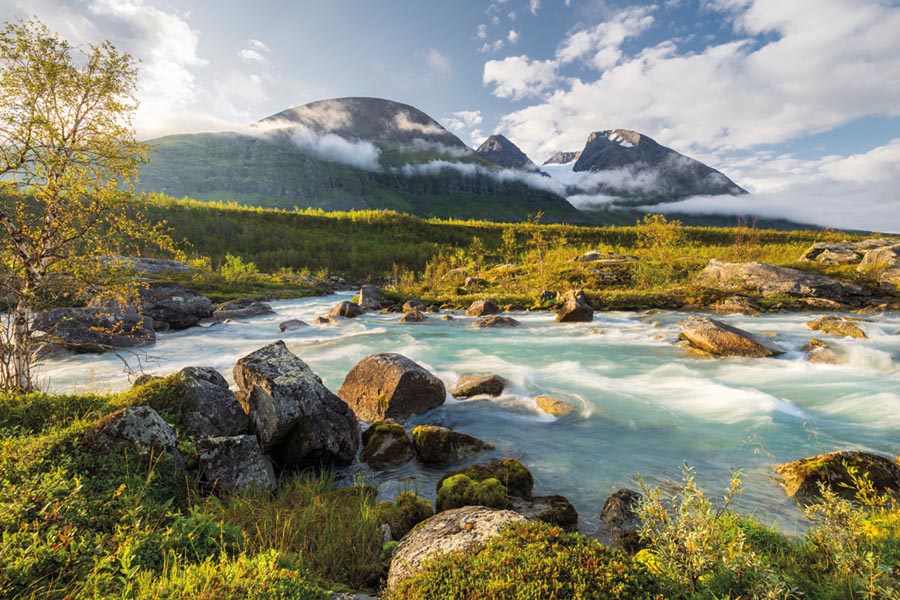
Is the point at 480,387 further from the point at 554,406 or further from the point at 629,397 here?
the point at 629,397

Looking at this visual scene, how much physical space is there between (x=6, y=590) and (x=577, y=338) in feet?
69.9

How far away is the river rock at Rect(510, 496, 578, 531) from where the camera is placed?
6051 mm

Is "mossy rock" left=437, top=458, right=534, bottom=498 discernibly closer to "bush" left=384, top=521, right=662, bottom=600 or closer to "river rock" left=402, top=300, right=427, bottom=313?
"bush" left=384, top=521, right=662, bottom=600

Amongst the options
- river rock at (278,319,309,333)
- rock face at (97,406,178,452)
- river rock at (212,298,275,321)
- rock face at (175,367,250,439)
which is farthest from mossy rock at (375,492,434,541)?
river rock at (212,298,275,321)

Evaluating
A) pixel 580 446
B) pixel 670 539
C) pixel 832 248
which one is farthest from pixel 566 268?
pixel 670 539

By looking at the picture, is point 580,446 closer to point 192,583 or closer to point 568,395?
point 568,395

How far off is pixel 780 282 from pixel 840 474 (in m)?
29.3

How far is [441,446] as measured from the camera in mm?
8508

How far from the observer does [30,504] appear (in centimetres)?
387

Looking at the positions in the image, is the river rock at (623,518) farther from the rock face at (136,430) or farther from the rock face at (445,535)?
the rock face at (136,430)

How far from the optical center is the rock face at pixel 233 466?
606 cm

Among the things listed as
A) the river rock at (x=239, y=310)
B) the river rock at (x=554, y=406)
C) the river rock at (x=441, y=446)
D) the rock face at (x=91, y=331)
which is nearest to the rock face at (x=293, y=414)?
the river rock at (x=441, y=446)

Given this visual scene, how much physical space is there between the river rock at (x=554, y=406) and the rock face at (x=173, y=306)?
25.7 metres

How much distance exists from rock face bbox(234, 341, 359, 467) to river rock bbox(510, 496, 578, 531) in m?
3.82
